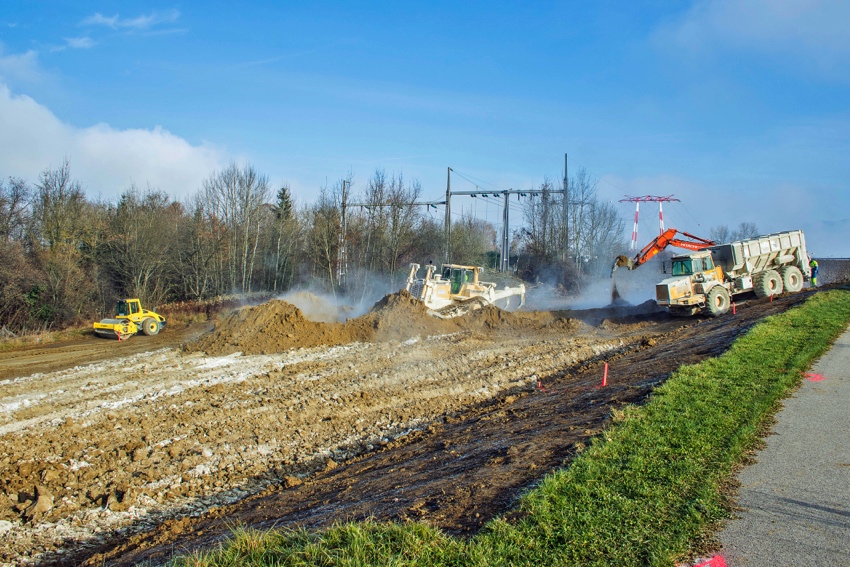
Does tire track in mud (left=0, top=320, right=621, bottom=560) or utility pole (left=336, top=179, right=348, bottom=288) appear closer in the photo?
tire track in mud (left=0, top=320, right=621, bottom=560)

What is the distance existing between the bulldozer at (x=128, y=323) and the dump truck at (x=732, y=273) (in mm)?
23376

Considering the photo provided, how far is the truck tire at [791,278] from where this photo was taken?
2370 cm

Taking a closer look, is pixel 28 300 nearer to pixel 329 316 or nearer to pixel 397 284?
pixel 329 316

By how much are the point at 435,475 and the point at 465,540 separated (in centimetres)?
211

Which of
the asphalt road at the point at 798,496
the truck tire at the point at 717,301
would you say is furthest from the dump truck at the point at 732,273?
the asphalt road at the point at 798,496

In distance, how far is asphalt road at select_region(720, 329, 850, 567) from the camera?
423 cm

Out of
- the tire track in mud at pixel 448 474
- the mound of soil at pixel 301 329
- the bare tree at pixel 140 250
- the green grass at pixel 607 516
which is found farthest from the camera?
the bare tree at pixel 140 250

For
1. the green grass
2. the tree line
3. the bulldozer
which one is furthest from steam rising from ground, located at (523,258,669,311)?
the green grass

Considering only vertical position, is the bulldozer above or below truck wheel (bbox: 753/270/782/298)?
below

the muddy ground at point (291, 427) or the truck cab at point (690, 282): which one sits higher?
the truck cab at point (690, 282)

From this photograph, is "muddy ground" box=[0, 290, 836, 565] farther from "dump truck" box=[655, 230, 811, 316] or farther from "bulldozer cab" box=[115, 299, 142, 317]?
"bulldozer cab" box=[115, 299, 142, 317]

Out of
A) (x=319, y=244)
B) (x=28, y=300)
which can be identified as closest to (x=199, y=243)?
(x=319, y=244)

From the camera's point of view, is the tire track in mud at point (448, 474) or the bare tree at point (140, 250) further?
the bare tree at point (140, 250)

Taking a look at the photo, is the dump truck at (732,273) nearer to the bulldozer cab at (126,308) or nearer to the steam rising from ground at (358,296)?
the steam rising from ground at (358,296)
